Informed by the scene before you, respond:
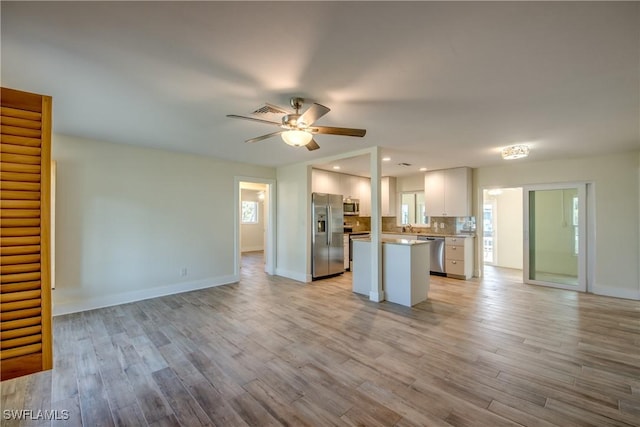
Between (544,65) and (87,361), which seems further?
(87,361)

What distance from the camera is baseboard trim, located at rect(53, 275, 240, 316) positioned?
370cm

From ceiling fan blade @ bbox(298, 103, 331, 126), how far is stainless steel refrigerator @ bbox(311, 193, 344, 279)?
3346mm

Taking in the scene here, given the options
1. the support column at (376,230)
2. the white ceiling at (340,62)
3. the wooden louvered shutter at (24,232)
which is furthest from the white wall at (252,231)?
the wooden louvered shutter at (24,232)

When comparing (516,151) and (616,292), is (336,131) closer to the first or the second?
(516,151)

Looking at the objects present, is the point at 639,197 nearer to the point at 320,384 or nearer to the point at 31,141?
the point at 320,384

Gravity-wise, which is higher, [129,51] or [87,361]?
[129,51]

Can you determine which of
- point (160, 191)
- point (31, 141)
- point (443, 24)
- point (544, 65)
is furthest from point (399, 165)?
point (31, 141)

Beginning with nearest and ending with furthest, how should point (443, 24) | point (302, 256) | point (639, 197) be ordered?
point (443, 24) < point (639, 197) < point (302, 256)

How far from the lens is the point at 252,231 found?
10555 millimetres

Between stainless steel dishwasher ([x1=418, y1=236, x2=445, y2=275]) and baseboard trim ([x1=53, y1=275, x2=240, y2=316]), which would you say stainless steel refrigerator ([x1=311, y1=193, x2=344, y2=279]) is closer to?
baseboard trim ([x1=53, y1=275, x2=240, y2=316])

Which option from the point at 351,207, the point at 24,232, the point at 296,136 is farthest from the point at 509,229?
the point at 24,232

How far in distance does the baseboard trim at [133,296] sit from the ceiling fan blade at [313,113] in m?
3.99

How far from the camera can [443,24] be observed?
151 cm

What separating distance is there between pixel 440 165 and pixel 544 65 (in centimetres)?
394
